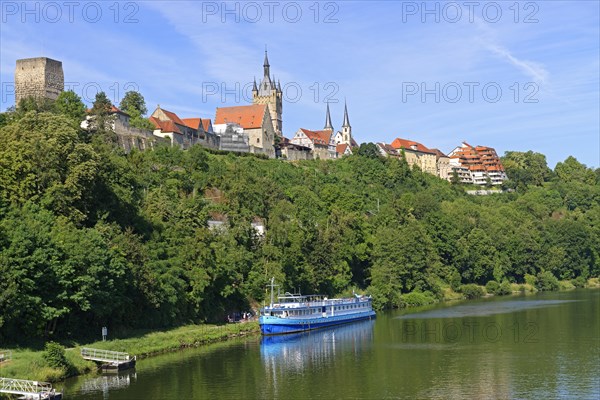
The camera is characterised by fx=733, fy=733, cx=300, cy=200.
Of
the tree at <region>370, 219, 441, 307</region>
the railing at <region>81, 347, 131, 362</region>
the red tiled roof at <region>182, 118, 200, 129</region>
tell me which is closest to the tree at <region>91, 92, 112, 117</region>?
the red tiled roof at <region>182, 118, 200, 129</region>

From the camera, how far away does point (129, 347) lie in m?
50.3

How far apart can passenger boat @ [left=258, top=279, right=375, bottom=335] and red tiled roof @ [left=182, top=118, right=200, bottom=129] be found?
51.2 meters

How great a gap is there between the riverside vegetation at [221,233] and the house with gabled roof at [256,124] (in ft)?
31.9

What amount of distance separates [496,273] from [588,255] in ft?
81.7

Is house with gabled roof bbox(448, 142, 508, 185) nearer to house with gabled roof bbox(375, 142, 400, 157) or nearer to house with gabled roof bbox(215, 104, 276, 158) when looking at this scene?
house with gabled roof bbox(375, 142, 400, 157)

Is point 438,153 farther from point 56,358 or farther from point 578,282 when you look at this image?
point 56,358

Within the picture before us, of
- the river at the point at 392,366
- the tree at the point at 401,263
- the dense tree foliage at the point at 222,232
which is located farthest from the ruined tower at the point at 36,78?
the river at the point at 392,366

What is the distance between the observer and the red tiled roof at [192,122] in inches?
4793

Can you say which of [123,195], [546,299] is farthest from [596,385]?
[546,299]

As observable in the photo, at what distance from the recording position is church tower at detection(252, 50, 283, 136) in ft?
568

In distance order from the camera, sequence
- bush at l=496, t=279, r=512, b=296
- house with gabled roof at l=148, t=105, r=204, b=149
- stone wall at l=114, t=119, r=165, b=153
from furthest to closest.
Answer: house with gabled roof at l=148, t=105, r=204, b=149, bush at l=496, t=279, r=512, b=296, stone wall at l=114, t=119, r=165, b=153

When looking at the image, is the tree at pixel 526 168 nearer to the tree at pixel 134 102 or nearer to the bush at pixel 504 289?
the bush at pixel 504 289

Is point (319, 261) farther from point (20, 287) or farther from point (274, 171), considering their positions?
point (20, 287)

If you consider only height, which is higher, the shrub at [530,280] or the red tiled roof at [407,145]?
the red tiled roof at [407,145]
